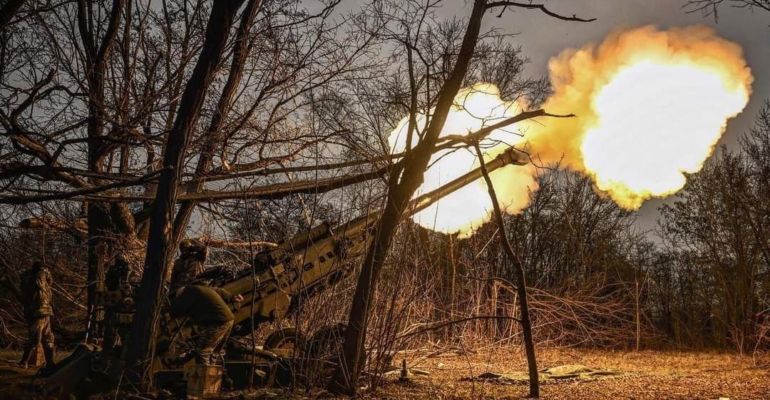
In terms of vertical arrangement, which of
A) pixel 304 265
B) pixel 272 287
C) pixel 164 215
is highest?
pixel 164 215

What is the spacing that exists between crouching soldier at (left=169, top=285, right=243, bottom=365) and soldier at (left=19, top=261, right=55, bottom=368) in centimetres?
533

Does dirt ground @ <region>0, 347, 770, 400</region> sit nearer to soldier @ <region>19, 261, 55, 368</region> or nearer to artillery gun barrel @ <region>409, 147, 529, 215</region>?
soldier @ <region>19, 261, 55, 368</region>

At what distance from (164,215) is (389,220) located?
2678mm

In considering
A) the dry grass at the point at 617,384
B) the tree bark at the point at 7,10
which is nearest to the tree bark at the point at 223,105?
the tree bark at the point at 7,10

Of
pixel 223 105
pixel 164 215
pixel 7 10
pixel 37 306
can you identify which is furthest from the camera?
pixel 37 306

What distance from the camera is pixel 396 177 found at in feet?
26.2

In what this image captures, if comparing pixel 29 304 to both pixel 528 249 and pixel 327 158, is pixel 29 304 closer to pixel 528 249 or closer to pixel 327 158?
pixel 327 158

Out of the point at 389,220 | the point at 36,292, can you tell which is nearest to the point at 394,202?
the point at 389,220

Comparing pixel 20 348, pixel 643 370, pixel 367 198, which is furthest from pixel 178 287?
pixel 20 348

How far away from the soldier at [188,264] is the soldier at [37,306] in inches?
181

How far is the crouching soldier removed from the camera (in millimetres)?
7812

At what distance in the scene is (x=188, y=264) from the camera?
28.9ft

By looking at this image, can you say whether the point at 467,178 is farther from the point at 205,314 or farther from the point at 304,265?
the point at 205,314

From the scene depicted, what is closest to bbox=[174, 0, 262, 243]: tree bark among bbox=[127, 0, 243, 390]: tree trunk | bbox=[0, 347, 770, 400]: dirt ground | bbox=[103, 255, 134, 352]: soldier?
bbox=[103, 255, 134, 352]: soldier
